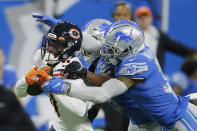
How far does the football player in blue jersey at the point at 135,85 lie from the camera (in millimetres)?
3430

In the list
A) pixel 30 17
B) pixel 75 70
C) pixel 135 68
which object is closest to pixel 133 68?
pixel 135 68

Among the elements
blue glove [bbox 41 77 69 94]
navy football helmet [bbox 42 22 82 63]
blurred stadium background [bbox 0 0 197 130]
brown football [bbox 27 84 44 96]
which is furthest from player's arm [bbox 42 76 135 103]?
blurred stadium background [bbox 0 0 197 130]

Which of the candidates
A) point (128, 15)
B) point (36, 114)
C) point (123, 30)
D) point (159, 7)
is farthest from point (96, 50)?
point (159, 7)

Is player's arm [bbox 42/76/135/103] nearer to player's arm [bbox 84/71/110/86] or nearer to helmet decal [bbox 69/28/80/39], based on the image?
player's arm [bbox 84/71/110/86]

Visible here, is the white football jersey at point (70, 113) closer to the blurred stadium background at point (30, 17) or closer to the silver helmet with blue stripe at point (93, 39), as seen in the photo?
the silver helmet with blue stripe at point (93, 39)

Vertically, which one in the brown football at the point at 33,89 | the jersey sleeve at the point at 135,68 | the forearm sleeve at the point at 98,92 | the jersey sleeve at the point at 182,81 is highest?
the jersey sleeve at the point at 135,68

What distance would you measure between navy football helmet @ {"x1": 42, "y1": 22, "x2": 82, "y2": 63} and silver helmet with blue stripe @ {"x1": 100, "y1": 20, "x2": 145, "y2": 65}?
239 mm

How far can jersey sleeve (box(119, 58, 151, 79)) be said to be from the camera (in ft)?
11.5

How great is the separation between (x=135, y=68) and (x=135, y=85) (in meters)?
0.15

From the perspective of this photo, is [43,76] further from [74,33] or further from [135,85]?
[135,85]

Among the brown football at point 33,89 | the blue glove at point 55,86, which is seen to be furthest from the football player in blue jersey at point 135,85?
the brown football at point 33,89

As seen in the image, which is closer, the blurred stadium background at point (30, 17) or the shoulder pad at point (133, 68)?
the shoulder pad at point (133, 68)

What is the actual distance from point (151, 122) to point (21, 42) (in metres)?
3.65

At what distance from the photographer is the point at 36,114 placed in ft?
23.4
